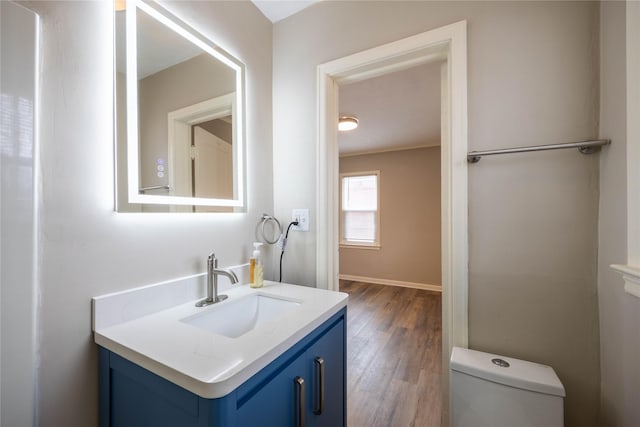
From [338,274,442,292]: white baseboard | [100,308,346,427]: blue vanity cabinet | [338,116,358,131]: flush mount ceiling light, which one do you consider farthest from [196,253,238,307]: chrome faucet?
[338,274,442,292]: white baseboard

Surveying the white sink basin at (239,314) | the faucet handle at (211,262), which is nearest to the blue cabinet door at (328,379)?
the white sink basin at (239,314)

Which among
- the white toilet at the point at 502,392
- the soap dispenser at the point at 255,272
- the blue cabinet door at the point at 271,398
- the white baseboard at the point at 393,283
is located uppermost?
the soap dispenser at the point at 255,272

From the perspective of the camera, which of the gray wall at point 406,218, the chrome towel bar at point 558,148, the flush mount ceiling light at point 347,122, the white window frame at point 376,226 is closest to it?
the chrome towel bar at point 558,148

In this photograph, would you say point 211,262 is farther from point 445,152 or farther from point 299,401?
point 445,152

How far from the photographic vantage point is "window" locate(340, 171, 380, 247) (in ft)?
15.2

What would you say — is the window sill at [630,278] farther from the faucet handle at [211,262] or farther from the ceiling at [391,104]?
the ceiling at [391,104]

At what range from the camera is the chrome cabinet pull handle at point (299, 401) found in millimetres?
797

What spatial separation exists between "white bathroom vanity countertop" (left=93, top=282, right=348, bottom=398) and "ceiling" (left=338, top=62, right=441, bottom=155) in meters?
1.86

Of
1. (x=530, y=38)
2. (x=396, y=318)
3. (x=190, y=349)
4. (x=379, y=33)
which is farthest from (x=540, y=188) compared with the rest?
(x=396, y=318)

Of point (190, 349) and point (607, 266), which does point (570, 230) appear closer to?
point (607, 266)

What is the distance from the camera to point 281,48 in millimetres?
1580

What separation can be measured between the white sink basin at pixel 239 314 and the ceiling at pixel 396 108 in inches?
70.7

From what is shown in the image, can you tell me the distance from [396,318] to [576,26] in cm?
289

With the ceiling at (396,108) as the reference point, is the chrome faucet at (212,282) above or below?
below
